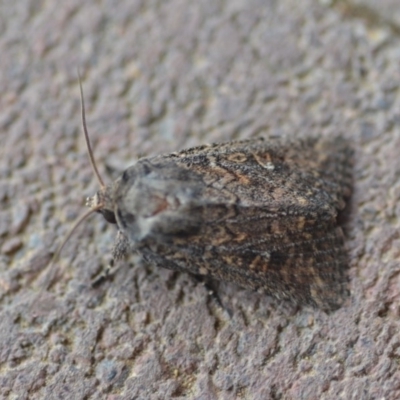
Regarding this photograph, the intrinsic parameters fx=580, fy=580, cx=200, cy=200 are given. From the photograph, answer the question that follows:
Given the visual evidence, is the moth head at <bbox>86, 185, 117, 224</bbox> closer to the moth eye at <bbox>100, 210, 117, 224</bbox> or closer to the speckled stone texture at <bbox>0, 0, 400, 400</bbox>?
the moth eye at <bbox>100, 210, 117, 224</bbox>

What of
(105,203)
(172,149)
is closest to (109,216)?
(105,203)

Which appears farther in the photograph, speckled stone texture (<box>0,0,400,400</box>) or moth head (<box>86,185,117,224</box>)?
moth head (<box>86,185,117,224</box>)

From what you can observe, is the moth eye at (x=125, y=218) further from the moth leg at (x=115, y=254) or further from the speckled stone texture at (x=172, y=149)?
the speckled stone texture at (x=172, y=149)

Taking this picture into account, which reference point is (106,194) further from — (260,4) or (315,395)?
(260,4)

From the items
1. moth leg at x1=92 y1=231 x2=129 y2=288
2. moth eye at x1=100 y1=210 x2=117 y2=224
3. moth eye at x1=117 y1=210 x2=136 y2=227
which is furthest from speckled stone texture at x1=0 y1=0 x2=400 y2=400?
moth eye at x1=117 y1=210 x2=136 y2=227

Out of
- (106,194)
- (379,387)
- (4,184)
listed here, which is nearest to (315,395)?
(379,387)

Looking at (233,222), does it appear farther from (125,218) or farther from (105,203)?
(105,203)
